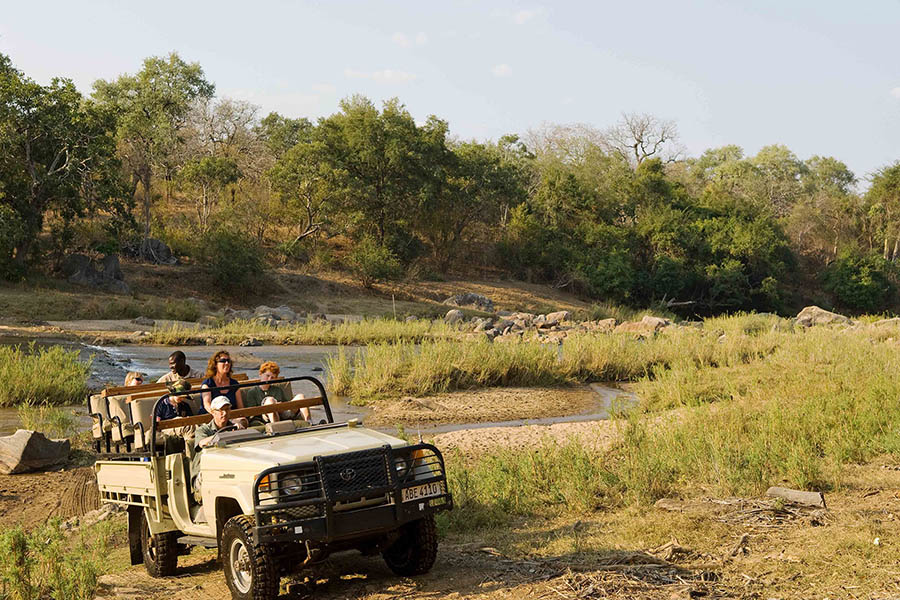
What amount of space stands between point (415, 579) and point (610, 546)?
163cm

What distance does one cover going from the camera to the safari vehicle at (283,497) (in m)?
5.82

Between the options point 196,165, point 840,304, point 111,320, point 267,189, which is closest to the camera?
point 111,320

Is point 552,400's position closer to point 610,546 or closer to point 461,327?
point 610,546

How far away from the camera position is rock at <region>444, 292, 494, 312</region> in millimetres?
Result: 45344

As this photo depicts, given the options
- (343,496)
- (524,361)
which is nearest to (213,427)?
(343,496)

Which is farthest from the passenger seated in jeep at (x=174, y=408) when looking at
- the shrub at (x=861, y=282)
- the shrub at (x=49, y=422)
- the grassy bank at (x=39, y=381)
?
the shrub at (x=861, y=282)

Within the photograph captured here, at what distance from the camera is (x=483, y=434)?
1388cm

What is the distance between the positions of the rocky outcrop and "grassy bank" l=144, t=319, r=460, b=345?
7.33 metres

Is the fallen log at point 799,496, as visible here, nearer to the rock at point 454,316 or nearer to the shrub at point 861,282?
the rock at point 454,316

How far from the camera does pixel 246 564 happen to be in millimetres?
6027

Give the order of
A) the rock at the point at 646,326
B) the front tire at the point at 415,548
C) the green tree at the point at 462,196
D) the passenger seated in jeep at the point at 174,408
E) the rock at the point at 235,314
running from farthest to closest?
the green tree at the point at 462,196, the rock at the point at 235,314, the rock at the point at 646,326, the passenger seated in jeep at the point at 174,408, the front tire at the point at 415,548

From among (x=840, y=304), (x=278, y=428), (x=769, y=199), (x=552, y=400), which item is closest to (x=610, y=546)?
(x=278, y=428)

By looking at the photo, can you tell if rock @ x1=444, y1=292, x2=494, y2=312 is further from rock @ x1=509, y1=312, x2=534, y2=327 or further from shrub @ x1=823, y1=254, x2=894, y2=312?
shrub @ x1=823, y1=254, x2=894, y2=312

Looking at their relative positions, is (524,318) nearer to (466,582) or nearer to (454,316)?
(454,316)
